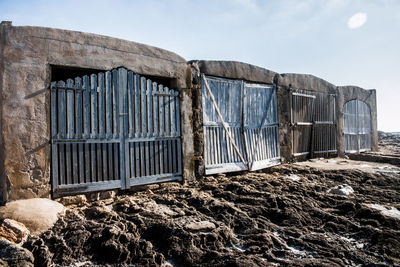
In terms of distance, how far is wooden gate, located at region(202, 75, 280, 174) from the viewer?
5840 mm

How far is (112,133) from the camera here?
451cm

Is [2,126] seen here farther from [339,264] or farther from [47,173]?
[339,264]

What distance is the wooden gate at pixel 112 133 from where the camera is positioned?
4094 mm

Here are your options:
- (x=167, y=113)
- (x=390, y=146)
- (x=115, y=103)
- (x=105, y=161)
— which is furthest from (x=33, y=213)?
(x=390, y=146)

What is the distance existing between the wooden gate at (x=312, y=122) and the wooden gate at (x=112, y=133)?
448 cm

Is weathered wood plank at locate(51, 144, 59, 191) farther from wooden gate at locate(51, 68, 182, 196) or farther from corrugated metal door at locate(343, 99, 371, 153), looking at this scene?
corrugated metal door at locate(343, 99, 371, 153)

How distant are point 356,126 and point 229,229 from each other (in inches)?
392

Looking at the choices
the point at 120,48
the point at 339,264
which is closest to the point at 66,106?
the point at 120,48

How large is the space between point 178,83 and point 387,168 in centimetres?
646

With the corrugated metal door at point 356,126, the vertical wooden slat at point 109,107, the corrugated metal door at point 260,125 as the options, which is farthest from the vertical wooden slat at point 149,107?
the corrugated metal door at point 356,126

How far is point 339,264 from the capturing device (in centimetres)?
253

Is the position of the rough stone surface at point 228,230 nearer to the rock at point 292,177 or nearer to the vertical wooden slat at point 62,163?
the vertical wooden slat at point 62,163

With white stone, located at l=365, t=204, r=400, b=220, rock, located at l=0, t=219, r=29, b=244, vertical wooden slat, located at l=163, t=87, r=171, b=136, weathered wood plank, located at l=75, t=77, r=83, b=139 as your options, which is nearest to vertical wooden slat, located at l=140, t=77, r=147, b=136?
vertical wooden slat, located at l=163, t=87, r=171, b=136

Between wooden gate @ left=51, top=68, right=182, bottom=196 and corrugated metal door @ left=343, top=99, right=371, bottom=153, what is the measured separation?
8.22m
